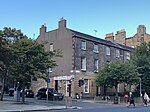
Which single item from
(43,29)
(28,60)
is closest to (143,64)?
(43,29)

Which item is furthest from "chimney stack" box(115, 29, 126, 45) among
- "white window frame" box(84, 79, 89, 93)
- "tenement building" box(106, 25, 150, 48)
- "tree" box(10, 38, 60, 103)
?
"tree" box(10, 38, 60, 103)

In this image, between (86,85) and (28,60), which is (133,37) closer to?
(86,85)

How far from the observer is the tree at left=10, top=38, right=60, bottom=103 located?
30234 millimetres

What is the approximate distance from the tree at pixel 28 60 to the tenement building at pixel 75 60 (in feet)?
40.0

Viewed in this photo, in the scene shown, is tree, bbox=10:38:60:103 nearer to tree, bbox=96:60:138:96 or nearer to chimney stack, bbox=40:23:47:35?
tree, bbox=96:60:138:96

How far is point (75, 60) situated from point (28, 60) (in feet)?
48.0

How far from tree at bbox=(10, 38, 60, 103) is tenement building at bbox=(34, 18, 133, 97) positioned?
12.2 metres

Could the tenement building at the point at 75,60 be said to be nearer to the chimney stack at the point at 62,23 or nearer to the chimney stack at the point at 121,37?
the chimney stack at the point at 62,23

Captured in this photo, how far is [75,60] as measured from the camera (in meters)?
44.5

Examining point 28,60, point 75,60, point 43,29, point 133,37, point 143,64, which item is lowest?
point 28,60

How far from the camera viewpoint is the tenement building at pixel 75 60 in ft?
145

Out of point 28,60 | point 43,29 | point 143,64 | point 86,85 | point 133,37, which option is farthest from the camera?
point 133,37

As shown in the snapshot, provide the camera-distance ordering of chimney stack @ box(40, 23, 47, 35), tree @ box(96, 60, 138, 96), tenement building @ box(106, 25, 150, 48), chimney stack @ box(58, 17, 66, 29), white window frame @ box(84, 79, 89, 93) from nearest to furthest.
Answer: tree @ box(96, 60, 138, 96) → white window frame @ box(84, 79, 89, 93) → chimney stack @ box(58, 17, 66, 29) → chimney stack @ box(40, 23, 47, 35) → tenement building @ box(106, 25, 150, 48)

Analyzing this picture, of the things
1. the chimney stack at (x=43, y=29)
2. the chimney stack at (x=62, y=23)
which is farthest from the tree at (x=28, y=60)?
the chimney stack at (x=43, y=29)
